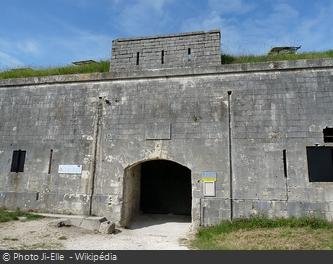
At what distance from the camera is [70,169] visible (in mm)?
10062

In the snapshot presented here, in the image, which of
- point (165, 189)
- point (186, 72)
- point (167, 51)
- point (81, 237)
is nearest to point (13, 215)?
point (81, 237)

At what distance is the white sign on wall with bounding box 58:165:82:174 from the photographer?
9992mm

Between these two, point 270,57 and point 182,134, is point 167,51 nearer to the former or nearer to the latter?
point 182,134

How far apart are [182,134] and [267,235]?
3.70m

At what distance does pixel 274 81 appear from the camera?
31.0 ft

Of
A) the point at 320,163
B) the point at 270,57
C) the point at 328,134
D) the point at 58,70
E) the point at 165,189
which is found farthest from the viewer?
the point at 165,189

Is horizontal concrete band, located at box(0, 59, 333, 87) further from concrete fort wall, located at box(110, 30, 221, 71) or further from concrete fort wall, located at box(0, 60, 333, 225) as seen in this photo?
concrete fort wall, located at box(110, 30, 221, 71)

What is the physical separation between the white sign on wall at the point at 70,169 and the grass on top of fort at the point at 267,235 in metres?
4.18

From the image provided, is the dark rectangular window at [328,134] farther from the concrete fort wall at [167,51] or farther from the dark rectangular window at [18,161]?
the dark rectangular window at [18,161]

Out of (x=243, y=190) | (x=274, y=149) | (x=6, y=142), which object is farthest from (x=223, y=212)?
(x=6, y=142)

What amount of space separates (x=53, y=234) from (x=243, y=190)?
507cm

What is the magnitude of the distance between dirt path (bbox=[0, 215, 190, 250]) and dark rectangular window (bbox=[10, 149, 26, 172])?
7.94 ft

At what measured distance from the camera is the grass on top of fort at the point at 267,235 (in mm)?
6613

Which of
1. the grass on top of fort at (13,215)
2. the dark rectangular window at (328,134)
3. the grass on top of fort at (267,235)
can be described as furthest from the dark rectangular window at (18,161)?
the dark rectangular window at (328,134)
